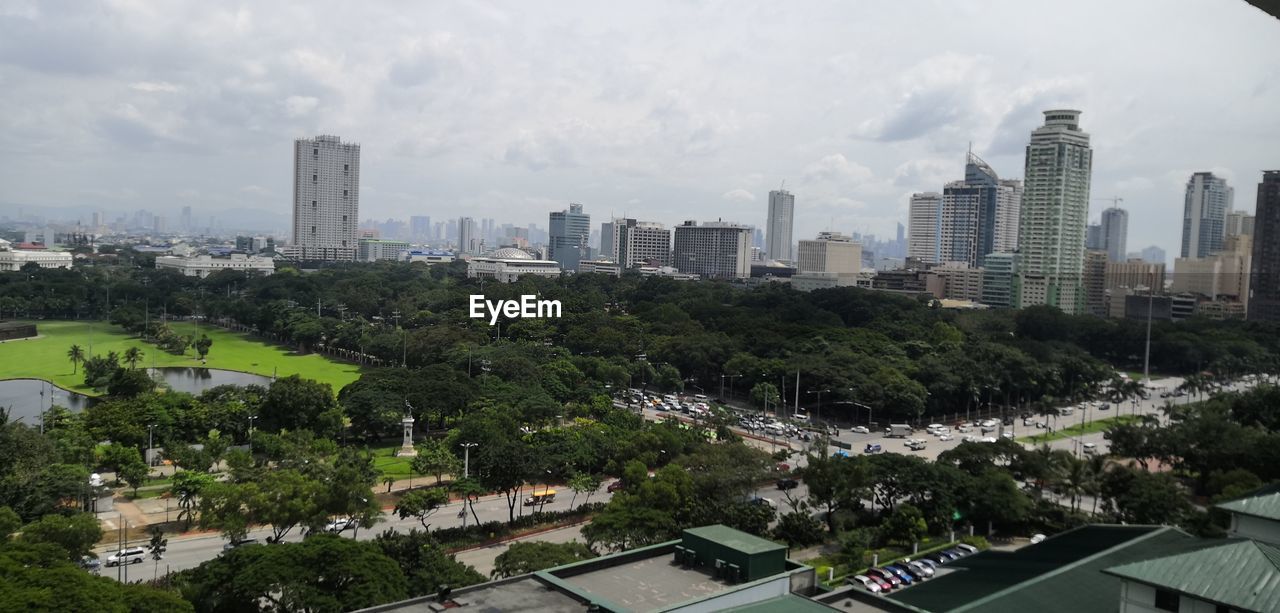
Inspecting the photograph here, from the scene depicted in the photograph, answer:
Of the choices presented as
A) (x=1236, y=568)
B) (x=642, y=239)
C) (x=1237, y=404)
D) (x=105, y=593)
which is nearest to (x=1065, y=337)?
(x=1237, y=404)

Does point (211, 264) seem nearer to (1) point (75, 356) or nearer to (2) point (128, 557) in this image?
(1) point (75, 356)

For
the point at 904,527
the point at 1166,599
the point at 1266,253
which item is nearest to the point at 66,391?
the point at 904,527

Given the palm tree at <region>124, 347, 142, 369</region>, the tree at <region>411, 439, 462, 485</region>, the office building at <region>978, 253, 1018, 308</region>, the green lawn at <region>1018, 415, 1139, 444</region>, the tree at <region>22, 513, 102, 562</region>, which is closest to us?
the tree at <region>22, 513, 102, 562</region>

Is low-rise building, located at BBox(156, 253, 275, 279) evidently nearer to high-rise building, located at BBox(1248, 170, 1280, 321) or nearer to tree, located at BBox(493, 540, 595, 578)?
tree, located at BBox(493, 540, 595, 578)

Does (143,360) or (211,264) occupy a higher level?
(211,264)

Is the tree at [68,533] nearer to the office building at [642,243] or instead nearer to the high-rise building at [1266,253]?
the high-rise building at [1266,253]

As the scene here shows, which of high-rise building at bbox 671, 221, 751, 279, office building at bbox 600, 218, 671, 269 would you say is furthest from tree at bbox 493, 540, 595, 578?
office building at bbox 600, 218, 671, 269

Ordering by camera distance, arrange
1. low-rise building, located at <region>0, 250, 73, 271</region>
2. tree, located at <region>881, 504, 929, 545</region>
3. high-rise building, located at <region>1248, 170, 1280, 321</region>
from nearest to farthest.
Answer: tree, located at <region>881, 504, 929, 545</region>, high-rise building, located at <region>1248, 170, 1280, 321</region>, low-rise building, located at <region>0, 250, 73, 271</region>
